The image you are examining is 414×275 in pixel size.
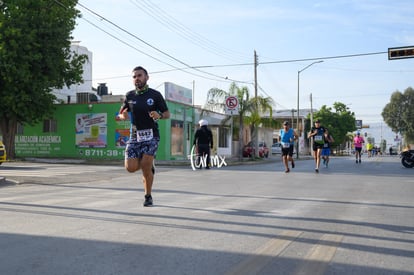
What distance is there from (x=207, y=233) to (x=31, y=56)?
20.1m

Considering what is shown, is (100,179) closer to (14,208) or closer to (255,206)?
(14,208)

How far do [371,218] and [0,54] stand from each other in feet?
66.2

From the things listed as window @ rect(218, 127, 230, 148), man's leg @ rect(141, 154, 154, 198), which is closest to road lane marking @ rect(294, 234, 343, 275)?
man's leg @ rect(141, 154, 154, 198)

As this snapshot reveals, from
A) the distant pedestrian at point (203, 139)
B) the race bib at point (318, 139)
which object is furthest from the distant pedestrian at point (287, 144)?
the distant pedestrian at point (203, 139)

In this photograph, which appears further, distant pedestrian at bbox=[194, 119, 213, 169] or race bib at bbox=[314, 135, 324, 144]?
distant pedestrian at bbox=[194, 119, 213, 169]

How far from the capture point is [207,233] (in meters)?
5.20

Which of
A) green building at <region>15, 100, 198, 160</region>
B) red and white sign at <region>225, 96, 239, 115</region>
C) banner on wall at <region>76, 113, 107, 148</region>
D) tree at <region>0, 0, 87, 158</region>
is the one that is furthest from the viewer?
banner on wall at <region>76, 113, 107, 148</region>

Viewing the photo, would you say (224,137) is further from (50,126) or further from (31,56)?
(31,56)

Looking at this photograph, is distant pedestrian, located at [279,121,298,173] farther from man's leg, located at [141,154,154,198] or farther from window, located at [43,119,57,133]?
window, located at [43,119,57,133]

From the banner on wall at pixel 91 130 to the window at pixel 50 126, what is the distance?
1938 mm

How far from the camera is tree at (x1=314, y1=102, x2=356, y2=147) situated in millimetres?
65688

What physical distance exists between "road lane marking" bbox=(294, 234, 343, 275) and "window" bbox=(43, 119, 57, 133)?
26492 mm

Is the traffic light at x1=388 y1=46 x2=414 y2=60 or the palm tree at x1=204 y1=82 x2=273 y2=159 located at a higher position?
the traffic light at x1=388 y1=46 x2=414 y2=60

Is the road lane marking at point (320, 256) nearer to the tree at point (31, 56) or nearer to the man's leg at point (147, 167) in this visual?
the man's leg at point (147, 167)
